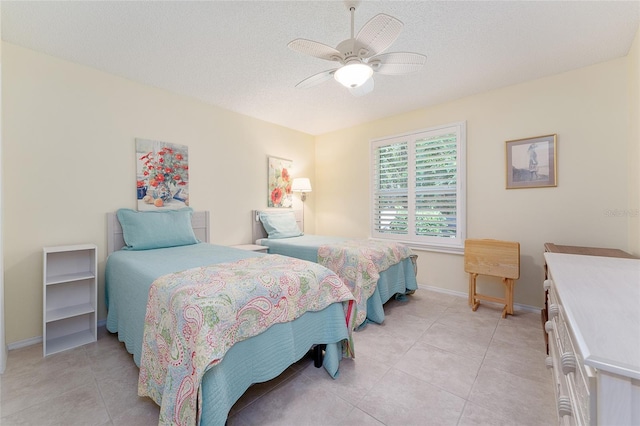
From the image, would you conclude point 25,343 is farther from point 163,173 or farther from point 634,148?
point 634,148

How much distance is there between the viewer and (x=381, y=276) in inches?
108

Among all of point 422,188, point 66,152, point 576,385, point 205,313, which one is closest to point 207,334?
point 205,313

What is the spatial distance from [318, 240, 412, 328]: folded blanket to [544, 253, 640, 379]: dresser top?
141cm

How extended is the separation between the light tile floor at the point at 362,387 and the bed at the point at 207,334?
0.17 m

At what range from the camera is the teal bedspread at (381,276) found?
2.62 m

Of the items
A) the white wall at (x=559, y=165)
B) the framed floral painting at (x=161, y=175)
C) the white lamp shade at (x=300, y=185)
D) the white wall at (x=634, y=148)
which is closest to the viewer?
the white wall at (x=634, y=148)

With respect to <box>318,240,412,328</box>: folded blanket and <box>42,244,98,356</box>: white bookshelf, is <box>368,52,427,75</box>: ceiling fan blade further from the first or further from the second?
<box>42,244,98,356</box>: white bookshelf

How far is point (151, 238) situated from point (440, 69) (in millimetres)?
3262

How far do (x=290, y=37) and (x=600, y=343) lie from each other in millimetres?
2416

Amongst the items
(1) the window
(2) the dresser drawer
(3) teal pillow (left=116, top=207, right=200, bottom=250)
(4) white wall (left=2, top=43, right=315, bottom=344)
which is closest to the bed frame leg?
(2) the dresser drawer

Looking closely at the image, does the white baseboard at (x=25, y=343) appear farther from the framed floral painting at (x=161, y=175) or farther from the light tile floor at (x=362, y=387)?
the framed floral painting at (x=161, y=175)

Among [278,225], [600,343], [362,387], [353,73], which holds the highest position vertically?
[353,73]

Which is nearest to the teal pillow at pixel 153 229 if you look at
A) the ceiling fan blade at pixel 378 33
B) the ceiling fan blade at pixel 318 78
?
the ceiling fan blade at pixel 318 78

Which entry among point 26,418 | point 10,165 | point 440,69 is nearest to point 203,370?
point 26,418
